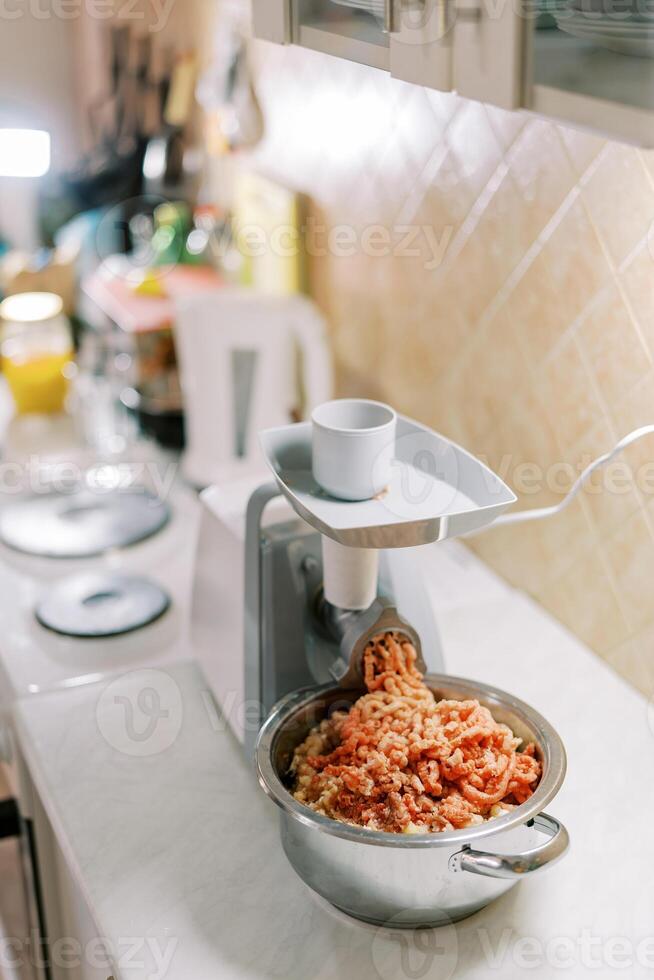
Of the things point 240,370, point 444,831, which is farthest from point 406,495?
point 240,370

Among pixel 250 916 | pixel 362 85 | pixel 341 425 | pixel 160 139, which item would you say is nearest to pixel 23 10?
pixel 160 139

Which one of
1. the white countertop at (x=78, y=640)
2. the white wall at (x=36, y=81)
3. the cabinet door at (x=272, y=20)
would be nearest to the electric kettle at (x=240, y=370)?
the white countertop at (x=78, y=640)

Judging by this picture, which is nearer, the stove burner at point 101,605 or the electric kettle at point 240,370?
the stove burner at point 101,605

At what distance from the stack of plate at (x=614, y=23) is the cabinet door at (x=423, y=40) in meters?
0.10

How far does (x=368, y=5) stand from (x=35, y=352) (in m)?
1.30

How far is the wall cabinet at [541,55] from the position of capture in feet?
2.23

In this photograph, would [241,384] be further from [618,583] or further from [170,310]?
[618,583]

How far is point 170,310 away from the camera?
6.50 ft

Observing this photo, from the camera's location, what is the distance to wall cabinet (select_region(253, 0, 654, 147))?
68cm

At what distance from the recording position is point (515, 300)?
135cm

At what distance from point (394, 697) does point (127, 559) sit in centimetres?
68

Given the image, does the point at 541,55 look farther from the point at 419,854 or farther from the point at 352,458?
the point at 419,854

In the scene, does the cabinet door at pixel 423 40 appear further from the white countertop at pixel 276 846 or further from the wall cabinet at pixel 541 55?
the white countertop at pixel 276 846

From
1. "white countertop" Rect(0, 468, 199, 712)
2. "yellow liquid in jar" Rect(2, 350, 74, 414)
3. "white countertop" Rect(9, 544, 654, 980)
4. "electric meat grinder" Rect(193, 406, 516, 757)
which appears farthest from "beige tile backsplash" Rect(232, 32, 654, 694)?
"yellow liquid in jar" Rect(2, 350, 74, 414)
